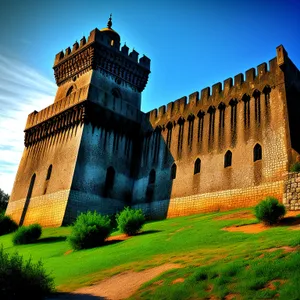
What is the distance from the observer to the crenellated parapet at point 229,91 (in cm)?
1966

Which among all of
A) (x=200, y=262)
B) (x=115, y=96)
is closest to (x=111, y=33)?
(x=115, y=96)

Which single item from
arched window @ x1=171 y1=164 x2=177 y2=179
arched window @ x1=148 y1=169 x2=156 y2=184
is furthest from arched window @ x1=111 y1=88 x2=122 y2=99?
arched window @ x1=171 y1=164 x2=177 y2=179

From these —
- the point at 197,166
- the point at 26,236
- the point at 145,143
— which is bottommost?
the point at 26,236

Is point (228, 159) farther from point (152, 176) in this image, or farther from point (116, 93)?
point (116, 93)

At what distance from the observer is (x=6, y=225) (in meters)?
26.6

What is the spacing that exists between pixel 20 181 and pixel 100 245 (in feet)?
57.7

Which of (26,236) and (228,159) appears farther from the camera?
(228,159)

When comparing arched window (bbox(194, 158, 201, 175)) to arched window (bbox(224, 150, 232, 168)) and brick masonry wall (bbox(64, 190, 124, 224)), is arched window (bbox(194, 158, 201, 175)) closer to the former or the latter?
arched window (bbox(224, 150, 232, 168))

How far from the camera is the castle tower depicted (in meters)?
24.7

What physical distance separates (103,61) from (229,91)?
42.6ft

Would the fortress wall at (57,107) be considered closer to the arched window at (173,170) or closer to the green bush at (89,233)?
the arched window at (173,170)

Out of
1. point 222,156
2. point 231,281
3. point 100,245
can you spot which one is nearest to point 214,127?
point 222,156

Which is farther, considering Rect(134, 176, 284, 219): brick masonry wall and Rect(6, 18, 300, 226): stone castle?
Rect(6, 18, 300, 226): stone castle

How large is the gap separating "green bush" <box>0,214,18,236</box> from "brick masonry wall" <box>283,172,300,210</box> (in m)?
21.1
